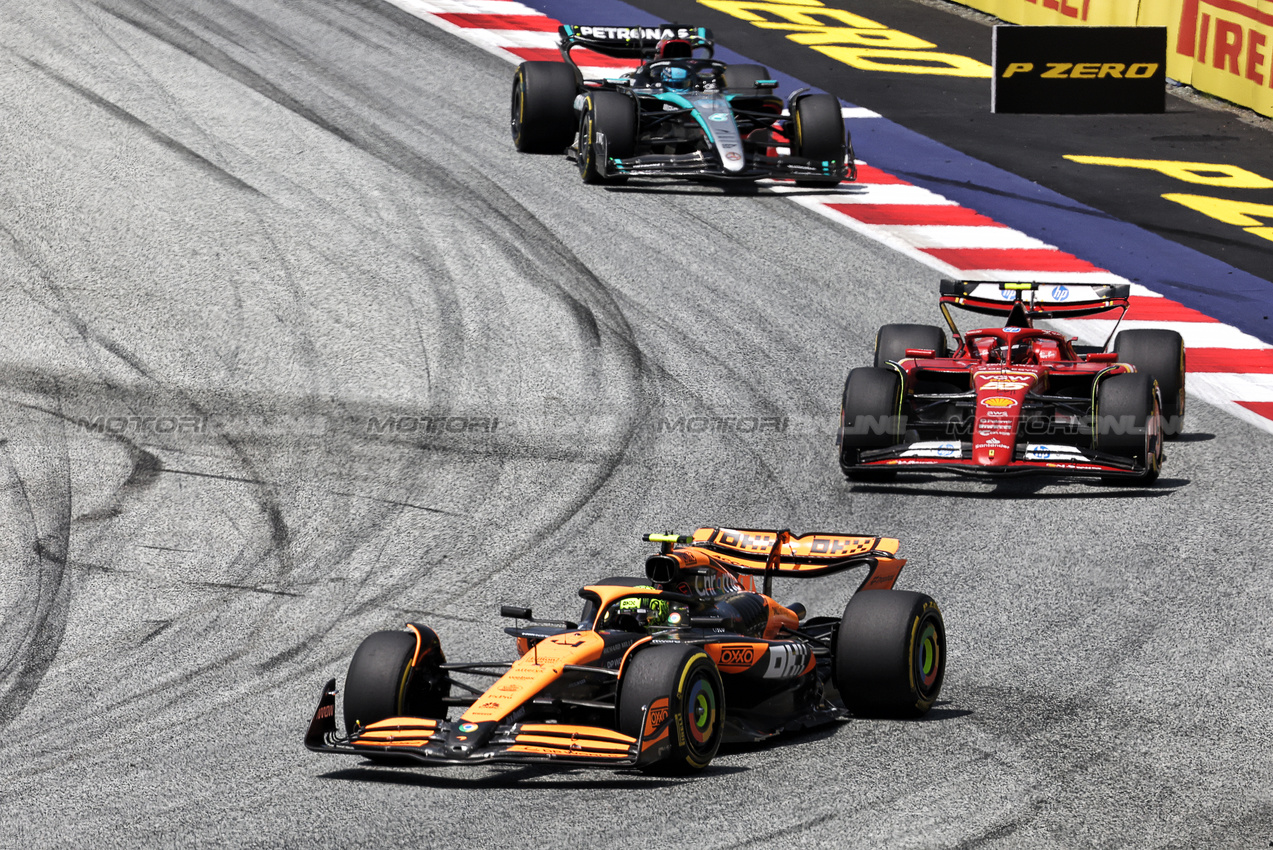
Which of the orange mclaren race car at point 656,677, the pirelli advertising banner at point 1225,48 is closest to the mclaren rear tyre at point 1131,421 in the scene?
the orange mclaren race car at point 656,677

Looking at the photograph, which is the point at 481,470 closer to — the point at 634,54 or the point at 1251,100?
the point at 634,54

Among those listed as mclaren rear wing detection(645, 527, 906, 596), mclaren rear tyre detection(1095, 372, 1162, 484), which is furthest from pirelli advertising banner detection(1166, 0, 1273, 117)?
mclaren rear wing detection(645, 527, 906, 596)

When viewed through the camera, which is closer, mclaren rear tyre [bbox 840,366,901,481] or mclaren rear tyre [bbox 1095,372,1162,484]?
mclaren rear tyre [bbox 1095,372,1162,484]

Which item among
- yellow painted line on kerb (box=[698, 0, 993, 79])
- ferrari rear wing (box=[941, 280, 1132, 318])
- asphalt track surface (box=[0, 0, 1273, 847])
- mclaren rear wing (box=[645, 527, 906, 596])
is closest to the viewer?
asphalt track surface (box=[0, 0, 1273, 847])

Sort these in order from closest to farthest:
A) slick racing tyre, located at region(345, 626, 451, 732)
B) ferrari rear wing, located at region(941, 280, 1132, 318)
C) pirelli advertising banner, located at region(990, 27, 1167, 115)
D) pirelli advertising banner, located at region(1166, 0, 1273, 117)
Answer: slick racing tyre, located at region(345, 626, 451, 732) < ferrari rear wing, located at region(941, 280, 1132, 318) < pirelli advertising banner, located at region(990, 27, 1167, 115) < pirelli advertising banner, located at region(1166, 0, 1273, 117)

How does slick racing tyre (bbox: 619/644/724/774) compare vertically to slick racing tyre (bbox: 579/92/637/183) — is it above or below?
below

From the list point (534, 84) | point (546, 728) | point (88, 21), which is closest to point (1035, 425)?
point (546, 728)

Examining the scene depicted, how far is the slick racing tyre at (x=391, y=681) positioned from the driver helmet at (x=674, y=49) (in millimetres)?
13066

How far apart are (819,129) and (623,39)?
270 centimetres

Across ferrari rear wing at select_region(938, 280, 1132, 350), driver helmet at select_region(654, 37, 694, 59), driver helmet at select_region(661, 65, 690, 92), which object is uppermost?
driver helmet at select_region(654, 37, 694, 59)

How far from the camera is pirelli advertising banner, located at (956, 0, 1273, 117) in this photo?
68.3ft

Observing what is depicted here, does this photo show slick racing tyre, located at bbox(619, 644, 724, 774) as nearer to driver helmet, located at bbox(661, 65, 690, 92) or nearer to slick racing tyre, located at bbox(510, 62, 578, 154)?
driver helmet, located at bbox(661, 65, 690, 92)

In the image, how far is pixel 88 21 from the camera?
22359 mm

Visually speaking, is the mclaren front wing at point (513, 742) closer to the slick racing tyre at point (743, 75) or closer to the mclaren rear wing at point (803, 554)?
the mclaren rear wing at point (803, 554)
